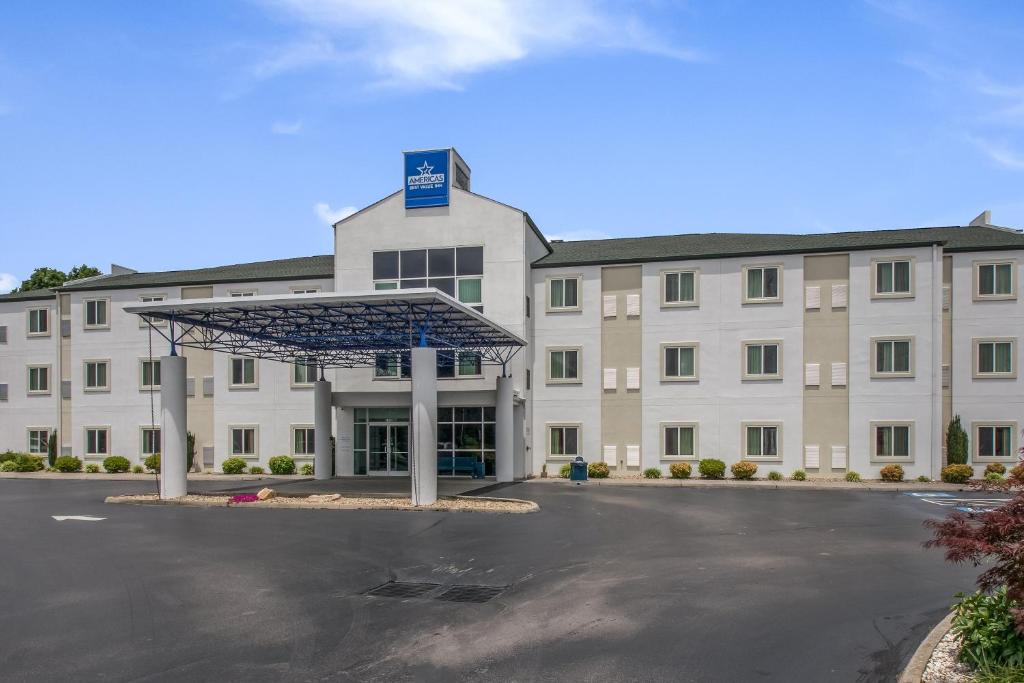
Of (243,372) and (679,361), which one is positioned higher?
(679,361)

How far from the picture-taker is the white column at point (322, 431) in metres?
33.0

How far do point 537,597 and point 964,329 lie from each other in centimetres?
2614

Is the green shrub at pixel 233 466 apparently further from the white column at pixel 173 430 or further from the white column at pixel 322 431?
the white column at pixel 173 430

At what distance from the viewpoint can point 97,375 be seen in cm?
3891

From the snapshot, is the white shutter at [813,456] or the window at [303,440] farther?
the window at [303,440]

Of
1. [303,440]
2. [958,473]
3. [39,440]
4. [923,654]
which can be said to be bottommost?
[958,473]

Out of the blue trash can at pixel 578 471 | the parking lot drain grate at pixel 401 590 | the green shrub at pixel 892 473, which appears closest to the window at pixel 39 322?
the blue trash can at pixel 578 471

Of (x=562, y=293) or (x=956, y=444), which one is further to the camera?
(x=562, y=293)

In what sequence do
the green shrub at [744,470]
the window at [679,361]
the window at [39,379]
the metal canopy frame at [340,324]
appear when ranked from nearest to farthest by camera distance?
the metal canopy frame at [340,324], the green shrub at [744,470], the window at [679,361], the window at [39,379]

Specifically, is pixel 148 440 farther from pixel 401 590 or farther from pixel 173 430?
pixel 401 590

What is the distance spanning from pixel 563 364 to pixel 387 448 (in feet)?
26.8

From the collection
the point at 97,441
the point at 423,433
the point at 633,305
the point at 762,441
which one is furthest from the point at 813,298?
the point at 97,441

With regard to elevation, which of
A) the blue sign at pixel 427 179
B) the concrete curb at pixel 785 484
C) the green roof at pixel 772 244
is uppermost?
the blue sign at pixel 427 179

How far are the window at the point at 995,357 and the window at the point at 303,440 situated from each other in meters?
27.2
